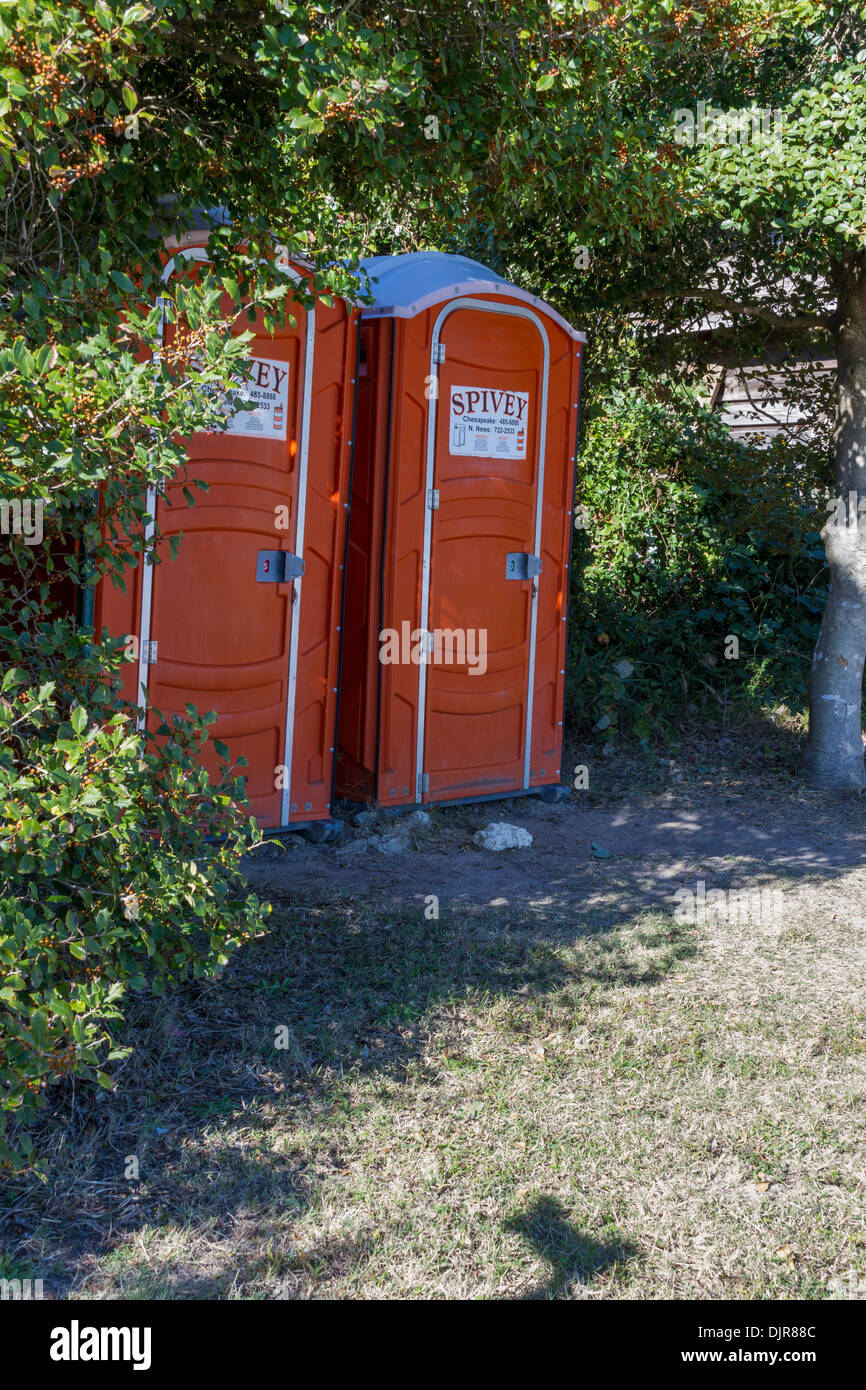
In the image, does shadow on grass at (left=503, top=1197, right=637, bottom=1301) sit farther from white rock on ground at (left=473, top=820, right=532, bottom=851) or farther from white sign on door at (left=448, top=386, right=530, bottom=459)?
white sign on door at (left=448, top=386, right=530, bottom=459)

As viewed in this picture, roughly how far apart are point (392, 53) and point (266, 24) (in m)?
0.76

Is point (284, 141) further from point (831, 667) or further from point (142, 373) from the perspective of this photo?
point (831, 667)

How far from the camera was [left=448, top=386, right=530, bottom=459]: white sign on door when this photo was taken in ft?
21.1

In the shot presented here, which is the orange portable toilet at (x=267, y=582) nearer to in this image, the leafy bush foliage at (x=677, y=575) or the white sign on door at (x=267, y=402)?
the white sign on door at (x=267, y=402)

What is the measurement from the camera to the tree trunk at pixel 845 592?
25.2ft

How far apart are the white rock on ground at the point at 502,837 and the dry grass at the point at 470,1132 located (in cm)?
144

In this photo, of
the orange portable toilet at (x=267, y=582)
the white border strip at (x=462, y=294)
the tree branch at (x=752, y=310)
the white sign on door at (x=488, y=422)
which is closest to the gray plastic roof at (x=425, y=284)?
the white border strip at (x=462, y=294)

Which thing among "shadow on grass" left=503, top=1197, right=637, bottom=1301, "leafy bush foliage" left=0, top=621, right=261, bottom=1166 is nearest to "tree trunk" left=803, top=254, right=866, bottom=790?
"leafy bush foliage" left=0, top=621, right=261, bottom=1166

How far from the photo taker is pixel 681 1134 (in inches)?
134

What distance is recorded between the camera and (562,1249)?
286 cm

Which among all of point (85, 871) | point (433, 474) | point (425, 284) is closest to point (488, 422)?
point (433, 474)

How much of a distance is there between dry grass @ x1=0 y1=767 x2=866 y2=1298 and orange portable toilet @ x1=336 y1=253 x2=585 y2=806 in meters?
1.80
